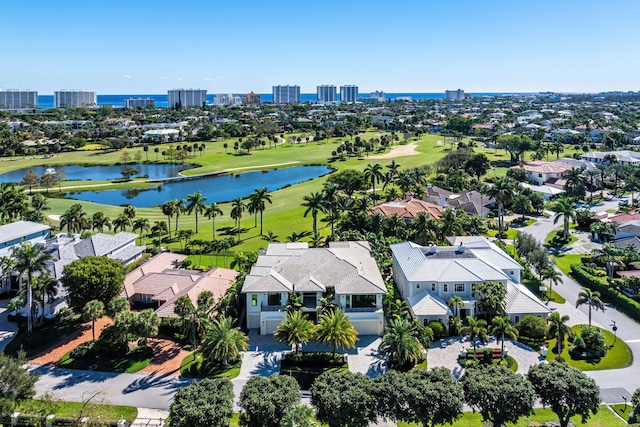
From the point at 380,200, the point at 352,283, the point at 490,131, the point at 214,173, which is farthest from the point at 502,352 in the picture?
the point at 490,131

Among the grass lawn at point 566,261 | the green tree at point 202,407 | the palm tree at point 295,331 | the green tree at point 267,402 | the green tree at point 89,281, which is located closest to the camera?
the green tree at point 202,407

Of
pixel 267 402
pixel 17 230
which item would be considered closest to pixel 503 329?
pixel 267 402

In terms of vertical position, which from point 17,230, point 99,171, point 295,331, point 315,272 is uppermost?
point 99,171

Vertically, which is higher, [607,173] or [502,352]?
[607,173]

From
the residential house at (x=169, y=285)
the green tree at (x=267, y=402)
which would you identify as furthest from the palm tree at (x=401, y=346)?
the residential house at (x=169, y=285)

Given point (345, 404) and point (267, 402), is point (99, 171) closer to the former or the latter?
point (267, 402)

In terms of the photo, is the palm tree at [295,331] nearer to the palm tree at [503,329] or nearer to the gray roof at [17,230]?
the palm tree at [503,329]

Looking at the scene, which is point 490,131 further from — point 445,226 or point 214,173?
point 445,226
